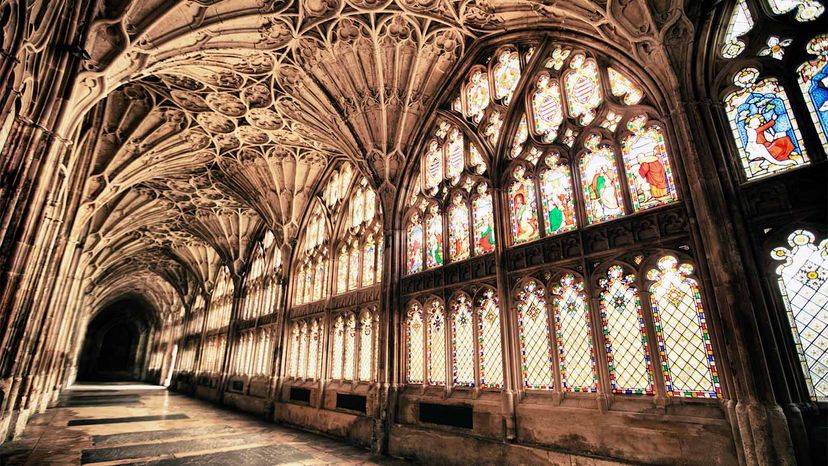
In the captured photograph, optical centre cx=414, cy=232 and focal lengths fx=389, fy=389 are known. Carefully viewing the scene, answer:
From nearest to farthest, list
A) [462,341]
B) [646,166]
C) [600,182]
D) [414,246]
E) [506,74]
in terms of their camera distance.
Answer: [646,166] → [600,182] → [462,341] → [506,74] → [414,246]

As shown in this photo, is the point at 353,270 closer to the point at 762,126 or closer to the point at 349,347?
the point at 349,347

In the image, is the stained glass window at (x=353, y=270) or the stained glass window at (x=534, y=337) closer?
the stained glass window at (x=534, y=337)

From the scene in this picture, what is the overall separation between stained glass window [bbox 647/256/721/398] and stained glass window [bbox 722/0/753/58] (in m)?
3.30

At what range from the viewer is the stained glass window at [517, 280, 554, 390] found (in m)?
7.06

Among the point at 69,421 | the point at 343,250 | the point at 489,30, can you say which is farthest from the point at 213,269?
the point at 489,30

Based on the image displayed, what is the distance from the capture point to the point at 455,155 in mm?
10562

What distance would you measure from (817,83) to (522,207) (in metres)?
4.61

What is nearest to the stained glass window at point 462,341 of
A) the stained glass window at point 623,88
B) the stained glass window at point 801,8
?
the stained glass window at point 623,88

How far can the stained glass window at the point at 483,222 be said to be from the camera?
8.86 metres

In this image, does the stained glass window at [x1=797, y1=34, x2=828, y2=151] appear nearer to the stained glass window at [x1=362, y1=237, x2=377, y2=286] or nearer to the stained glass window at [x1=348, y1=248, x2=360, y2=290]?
the stained glass window at [x1=362, y1=237, x2=377, y2=286]

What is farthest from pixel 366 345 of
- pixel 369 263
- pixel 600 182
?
pixel 600 182

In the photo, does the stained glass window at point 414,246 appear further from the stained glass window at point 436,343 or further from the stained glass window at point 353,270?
the stained glass window at point 353,270

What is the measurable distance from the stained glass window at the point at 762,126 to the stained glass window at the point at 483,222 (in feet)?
14.6

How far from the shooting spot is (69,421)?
41.4 feet
